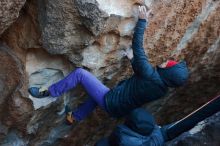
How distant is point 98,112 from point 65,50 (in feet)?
3.83

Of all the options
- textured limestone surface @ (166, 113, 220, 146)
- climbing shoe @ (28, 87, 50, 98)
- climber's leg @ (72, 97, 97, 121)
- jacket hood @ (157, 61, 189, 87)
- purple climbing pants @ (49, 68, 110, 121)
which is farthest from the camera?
textured limestone surface @ (166, 113, 220, 146)

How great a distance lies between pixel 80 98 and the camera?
192 inches

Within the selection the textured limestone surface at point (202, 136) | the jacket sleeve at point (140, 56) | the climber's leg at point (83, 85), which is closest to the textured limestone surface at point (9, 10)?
the climber's leg at point (83, 85)

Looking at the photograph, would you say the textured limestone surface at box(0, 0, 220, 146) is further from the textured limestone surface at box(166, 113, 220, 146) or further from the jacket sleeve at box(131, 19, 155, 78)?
the jacket sleeve at box(131, 19, 155, 78)

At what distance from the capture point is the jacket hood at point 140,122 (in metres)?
4.12

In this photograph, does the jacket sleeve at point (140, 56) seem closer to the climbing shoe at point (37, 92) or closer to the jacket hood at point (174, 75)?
the jacket hood at point (174, 75)

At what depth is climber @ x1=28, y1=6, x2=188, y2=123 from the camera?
4.11 metres

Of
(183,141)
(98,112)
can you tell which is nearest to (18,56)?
(98,112)

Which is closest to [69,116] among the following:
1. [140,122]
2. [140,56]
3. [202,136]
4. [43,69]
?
[43,69]

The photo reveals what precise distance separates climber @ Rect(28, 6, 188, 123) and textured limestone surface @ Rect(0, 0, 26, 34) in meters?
0.78

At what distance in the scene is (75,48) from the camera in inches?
171

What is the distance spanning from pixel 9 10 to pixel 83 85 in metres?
1.05

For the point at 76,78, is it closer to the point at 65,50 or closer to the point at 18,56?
the point at 65,50

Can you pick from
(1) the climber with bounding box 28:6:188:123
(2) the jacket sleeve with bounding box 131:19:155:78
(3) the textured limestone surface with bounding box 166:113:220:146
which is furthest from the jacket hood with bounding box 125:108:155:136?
(3) the textured limestone surface with bounding box 166:113:220:146
